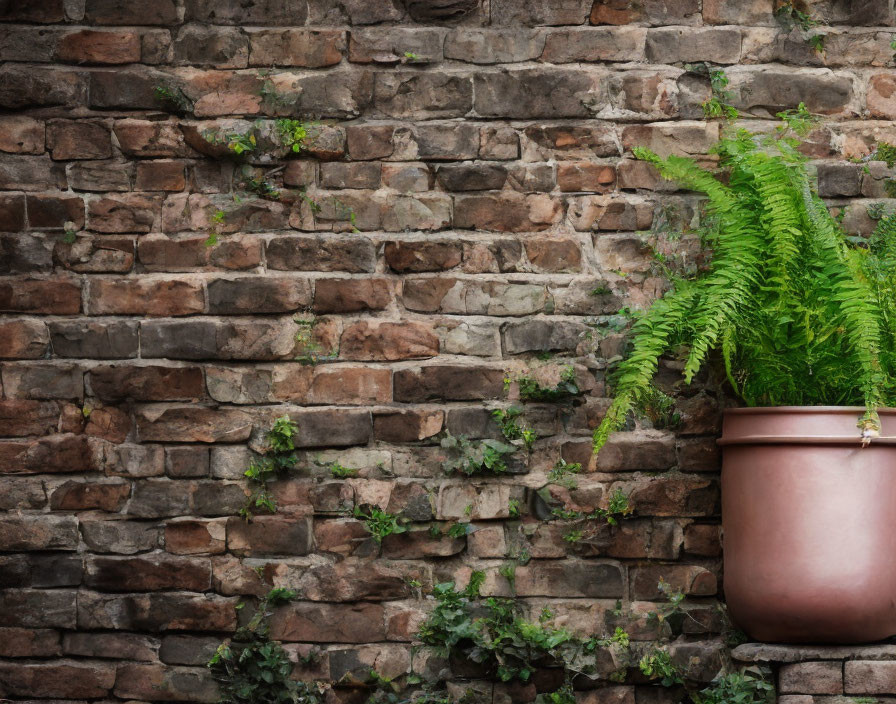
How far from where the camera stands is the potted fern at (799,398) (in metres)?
1.68

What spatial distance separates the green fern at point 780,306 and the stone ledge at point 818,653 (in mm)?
511

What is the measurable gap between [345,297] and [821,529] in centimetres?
121

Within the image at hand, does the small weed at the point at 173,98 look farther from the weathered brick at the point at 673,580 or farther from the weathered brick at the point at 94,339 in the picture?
the weathered brick at the point at 673,580

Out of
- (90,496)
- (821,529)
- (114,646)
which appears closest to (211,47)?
(90,496)

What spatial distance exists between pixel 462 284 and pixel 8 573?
1.33 metres

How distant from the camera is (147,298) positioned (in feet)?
6.57

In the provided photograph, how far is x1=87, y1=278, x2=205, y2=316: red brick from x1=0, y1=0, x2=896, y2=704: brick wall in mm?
10

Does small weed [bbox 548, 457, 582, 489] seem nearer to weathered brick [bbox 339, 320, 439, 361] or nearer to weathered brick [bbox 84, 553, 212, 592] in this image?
weathered brick [bbox 339, 320, 439, 361]

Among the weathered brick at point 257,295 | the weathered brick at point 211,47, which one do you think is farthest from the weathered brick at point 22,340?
the weathered brick at point 211,47

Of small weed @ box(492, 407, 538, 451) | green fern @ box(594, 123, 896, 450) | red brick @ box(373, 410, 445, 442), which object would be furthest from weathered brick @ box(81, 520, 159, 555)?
green fern @ box(594, 123, 896, 450)

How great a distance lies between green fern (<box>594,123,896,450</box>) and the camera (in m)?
1.67

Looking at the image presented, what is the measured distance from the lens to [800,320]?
1.72 m

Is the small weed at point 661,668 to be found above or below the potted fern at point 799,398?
below

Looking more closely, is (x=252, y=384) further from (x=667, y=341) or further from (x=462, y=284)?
(x=667, y=341)
